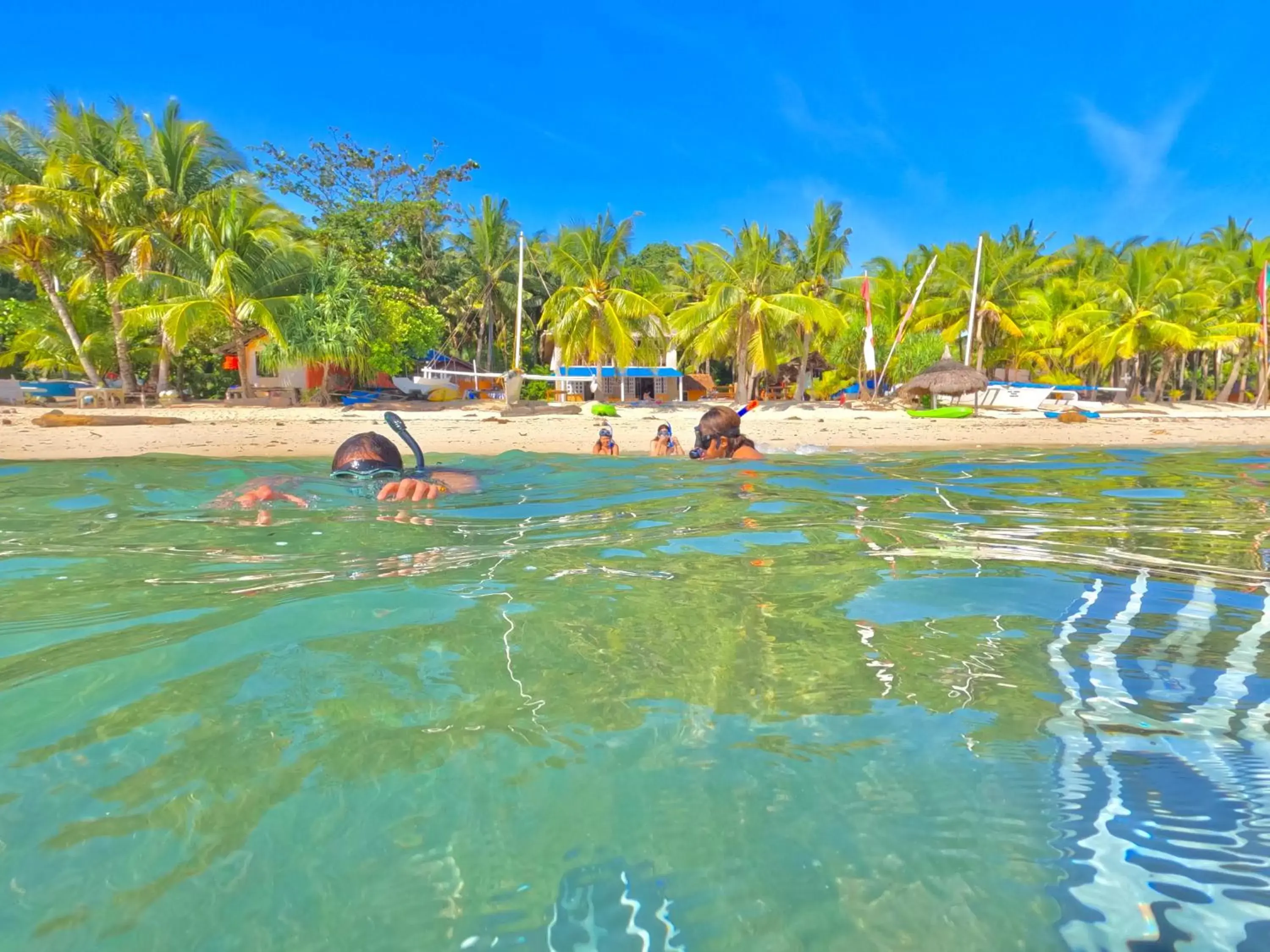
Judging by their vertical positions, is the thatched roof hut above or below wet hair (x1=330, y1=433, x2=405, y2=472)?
above

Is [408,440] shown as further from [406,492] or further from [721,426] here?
[721,426]

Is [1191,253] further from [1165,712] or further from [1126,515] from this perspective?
[1165,712]

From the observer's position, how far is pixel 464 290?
3316 centimetres

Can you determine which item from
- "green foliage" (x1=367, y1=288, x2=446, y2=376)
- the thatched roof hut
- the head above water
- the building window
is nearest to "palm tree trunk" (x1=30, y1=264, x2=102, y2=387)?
the building window

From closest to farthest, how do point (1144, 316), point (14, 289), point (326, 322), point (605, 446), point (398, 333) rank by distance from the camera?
point (605, 446)
point (326, 322)
point (398, 333)
point (1144, 316)
point (14, 289)

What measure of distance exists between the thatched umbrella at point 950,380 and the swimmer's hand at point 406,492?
20.9 meters

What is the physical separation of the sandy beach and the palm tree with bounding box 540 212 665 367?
124 inches

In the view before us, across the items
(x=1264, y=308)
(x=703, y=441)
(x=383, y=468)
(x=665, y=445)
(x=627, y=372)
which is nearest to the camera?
(x=383, y=468)

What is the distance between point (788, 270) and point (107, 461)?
2282 centimetres

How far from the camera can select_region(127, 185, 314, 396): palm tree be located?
61.4 ft

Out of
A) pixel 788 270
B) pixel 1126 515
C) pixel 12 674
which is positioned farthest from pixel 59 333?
pixel 1126 515

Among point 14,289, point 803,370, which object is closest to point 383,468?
point 803,370

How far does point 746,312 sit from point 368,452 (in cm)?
1986

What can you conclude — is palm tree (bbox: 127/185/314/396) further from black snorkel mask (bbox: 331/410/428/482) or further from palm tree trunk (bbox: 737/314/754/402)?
black snorkel mask (bbox: 331/410/428/482)
